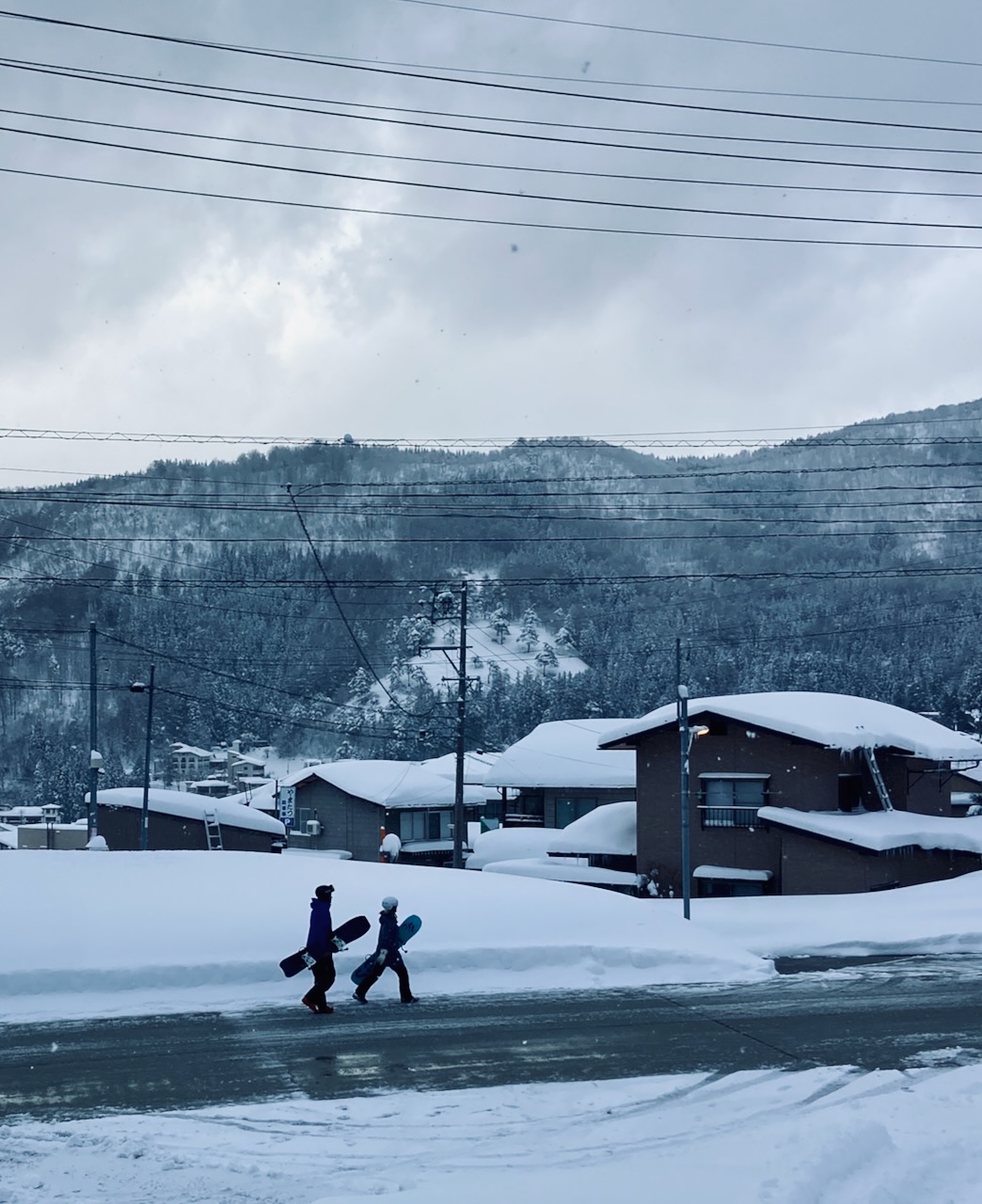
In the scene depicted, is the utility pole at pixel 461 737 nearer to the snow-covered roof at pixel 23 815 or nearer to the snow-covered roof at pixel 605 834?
the snow-covered roof at pixel 605 834

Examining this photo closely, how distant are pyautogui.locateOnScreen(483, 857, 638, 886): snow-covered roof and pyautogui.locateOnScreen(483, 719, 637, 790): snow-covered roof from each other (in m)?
10.2

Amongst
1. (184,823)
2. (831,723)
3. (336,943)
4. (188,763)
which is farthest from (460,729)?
(188,763)

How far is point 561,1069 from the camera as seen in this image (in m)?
10.8

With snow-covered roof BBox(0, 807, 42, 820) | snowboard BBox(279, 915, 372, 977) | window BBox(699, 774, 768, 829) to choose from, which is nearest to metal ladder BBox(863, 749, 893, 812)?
window BBox(699, 774, 768, 829)

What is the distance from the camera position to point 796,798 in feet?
102

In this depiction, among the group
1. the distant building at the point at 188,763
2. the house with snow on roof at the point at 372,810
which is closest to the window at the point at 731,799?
the house with snow on roof at the point at 372,810

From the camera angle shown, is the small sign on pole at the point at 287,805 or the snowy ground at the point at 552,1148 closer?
the snowy ground at the point at 552,1148

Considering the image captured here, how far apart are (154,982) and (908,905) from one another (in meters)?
15.4

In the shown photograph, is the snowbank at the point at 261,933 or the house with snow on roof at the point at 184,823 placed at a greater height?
the snowbank at the point at 261,933

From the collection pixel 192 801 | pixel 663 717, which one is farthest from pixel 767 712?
pixel 192 801

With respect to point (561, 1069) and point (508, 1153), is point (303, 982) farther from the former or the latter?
point (508, 1153)

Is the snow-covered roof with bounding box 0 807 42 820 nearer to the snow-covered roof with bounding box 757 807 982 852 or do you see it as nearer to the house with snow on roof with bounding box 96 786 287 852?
the house with snow on roof with bounding box 96 786 287 852

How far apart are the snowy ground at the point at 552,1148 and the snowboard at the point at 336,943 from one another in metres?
4.63

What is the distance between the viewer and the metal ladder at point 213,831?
49.3 meters
